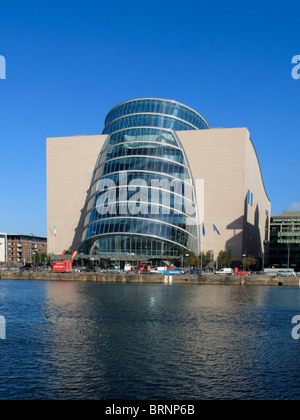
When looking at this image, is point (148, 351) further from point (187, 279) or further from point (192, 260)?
point (192, 260)

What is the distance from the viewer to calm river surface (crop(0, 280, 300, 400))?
17.6 meters

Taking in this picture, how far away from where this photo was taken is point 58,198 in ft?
324

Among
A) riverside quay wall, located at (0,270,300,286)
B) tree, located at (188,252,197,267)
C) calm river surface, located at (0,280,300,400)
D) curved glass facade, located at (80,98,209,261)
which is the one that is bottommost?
riverside quay wall, located at (0,270,300,286)

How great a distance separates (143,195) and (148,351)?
2435 inches

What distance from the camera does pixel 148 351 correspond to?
23.4 metres

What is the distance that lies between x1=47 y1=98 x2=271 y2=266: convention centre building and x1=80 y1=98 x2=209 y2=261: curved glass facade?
0.19 meters

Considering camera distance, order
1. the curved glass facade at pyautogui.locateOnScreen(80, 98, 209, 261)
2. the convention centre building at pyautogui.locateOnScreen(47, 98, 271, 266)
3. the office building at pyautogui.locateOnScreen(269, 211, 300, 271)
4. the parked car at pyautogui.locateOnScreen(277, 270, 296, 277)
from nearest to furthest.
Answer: the parked car at pyautogui.locateOnScreen(277, 270, 296, 277), the curved glass facade at pyautogui.locateOnScreen(80, 98, 209, 261), the convention centre building at pyautogui.locateOnScreen(47, 98, 271, 266), the office building at pyautogui.locateOnScreen(269, 211, 300, 271)

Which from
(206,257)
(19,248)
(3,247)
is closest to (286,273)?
(206,257)

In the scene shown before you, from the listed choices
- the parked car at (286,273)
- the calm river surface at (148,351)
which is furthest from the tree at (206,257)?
the calm river surface at (148,351)

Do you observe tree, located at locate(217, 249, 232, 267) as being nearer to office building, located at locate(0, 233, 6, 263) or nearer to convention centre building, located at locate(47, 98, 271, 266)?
convention centre building, located at locate(47, 98, 271, 266)

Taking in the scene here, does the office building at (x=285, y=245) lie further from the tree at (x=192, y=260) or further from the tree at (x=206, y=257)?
the tree at (x=192, y=260)

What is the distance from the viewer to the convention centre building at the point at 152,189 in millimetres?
84250

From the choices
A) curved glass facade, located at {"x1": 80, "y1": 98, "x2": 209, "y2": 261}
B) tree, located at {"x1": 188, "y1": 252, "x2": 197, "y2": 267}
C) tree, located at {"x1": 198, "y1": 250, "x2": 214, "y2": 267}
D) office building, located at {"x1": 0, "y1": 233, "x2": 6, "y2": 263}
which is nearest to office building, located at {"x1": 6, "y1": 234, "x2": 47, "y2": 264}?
office building, located at {"x1": 0, "y1": 233, "x2": 6, "y2": 263}
